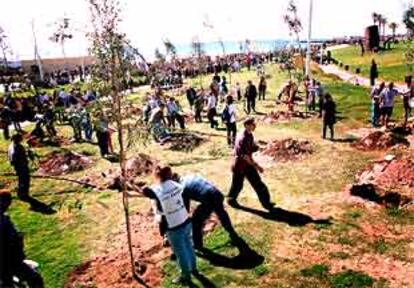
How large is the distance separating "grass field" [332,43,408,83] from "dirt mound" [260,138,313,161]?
69.6 feet

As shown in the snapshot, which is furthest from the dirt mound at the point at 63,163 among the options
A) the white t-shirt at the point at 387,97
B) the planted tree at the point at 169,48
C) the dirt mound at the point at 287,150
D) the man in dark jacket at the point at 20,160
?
the planted tree at the point at 169,48

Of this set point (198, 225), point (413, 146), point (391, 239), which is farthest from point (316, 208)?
point (413, 146)

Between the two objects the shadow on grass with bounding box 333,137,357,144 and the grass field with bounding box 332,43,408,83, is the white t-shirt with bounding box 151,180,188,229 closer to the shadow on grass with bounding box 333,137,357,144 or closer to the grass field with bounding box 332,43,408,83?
the shadow on grass with bounding box 333,137,357,144

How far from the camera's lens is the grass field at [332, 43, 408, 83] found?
144 ft

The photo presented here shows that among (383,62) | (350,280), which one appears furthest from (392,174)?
(383,62)

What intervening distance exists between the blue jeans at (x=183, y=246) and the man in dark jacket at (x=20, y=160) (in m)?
8.00

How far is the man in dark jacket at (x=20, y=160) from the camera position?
1545cm

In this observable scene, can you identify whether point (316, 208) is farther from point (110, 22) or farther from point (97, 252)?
point (110, 22)

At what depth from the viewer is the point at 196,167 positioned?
58.8 ft

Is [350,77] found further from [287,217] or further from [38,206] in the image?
[287,217]

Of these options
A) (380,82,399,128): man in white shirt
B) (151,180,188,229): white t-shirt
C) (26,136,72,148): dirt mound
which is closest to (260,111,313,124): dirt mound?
(380,82,399,128): man in white shirt

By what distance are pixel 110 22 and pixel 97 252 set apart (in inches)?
192

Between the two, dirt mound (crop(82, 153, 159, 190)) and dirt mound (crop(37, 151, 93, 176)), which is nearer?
dirt mound (crop(82, 153, 159, 190))

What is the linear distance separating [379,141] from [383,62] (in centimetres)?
4019
